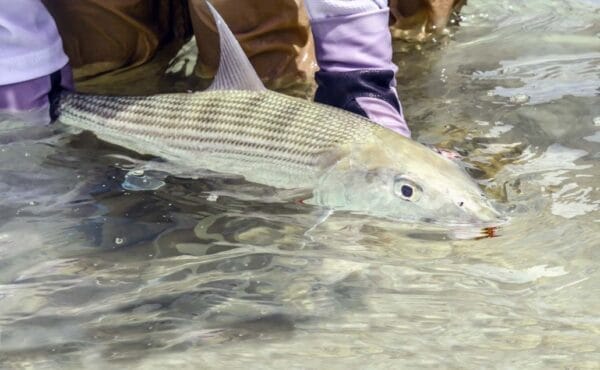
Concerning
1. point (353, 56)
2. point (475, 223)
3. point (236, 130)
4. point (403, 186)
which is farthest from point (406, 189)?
point (353, 56)

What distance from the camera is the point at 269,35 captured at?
3557 millimetres

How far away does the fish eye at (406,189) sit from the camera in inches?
90.7

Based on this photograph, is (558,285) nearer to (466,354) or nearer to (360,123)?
(466,354)

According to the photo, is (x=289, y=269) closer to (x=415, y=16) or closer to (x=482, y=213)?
(x=482, y=213)

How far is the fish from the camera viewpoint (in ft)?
7.57

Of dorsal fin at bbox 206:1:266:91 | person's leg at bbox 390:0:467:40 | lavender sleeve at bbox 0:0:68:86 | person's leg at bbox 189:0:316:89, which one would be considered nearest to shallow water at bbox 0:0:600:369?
lavender sleeve at bbox 0:0:68:86

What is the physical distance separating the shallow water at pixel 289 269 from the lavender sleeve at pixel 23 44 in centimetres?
19

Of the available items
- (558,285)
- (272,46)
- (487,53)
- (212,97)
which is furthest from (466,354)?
(487,53)

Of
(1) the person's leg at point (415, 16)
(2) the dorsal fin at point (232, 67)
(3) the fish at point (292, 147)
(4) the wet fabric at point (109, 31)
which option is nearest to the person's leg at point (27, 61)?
(3) the fish at point (292, 147)

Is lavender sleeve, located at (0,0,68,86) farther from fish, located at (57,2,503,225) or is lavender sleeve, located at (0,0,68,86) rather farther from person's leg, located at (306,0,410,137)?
person's leg, located at (306,0,410,137)

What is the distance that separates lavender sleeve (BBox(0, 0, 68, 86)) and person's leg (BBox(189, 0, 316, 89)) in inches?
27.7

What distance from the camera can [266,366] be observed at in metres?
1.69

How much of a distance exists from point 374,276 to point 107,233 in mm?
752

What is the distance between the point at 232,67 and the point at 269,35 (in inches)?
35.2
